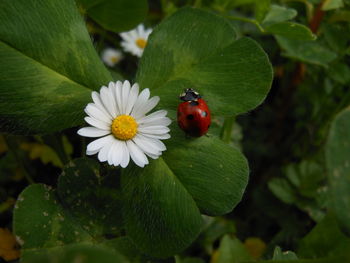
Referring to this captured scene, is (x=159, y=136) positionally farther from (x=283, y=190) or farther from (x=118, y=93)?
(x=283, y=190)

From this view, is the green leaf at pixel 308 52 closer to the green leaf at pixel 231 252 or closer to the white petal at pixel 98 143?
the green leaf at pixel 231 252

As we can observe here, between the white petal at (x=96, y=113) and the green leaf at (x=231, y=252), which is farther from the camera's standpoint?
the green leaf at (x=231, y=252)

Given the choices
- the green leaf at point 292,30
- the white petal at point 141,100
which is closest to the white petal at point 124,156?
the white petal at point 141,100

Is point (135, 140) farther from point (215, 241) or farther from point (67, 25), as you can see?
point (215, 241)

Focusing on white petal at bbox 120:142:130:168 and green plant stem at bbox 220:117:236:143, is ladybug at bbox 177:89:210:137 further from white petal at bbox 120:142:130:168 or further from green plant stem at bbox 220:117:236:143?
green plant stem at bbox 220:117:236:143

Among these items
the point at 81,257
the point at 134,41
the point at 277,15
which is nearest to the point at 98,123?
the point at 81,257

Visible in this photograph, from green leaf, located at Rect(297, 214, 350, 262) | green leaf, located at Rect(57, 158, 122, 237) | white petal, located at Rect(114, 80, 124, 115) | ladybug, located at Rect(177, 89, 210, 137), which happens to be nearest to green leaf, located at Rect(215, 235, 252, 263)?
green leaf, located at Rect(297, 214, 350, 262)

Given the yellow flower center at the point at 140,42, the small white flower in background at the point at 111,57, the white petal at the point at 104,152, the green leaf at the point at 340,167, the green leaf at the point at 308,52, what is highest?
the green leaf at the point at 340,167
